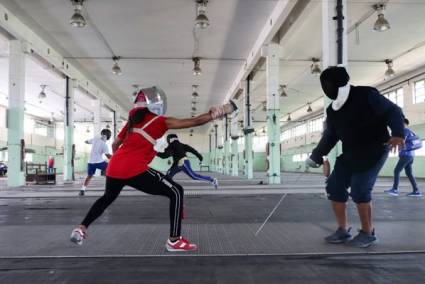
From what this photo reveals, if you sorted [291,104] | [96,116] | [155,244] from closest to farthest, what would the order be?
1. [155,244]
2. [96,116]
3. [291,104]

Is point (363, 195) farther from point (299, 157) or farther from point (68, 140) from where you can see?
point (299, 157)

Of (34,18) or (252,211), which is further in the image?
(34,18)

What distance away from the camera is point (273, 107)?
14.7m

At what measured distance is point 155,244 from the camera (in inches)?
155

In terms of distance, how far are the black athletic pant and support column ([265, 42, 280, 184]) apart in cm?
1113

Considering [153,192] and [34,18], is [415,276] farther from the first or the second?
[34,18]

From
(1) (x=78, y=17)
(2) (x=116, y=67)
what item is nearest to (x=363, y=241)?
(1) (x=78, y=17)

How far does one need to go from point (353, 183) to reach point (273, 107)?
11.0 metres

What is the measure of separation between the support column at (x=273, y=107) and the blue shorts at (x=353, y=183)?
10.6 m

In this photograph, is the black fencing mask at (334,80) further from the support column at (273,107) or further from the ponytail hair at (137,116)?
the support column at (273,107)

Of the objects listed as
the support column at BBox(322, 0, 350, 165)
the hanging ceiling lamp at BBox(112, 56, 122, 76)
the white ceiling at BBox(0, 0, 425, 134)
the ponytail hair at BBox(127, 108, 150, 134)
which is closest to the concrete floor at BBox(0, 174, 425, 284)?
the ponytail hair at BBox(127, 108, 150, 134)

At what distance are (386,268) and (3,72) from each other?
22.3 metres

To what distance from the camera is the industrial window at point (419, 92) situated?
2125cm

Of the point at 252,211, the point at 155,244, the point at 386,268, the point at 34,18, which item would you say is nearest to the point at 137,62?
the point at 34,18
